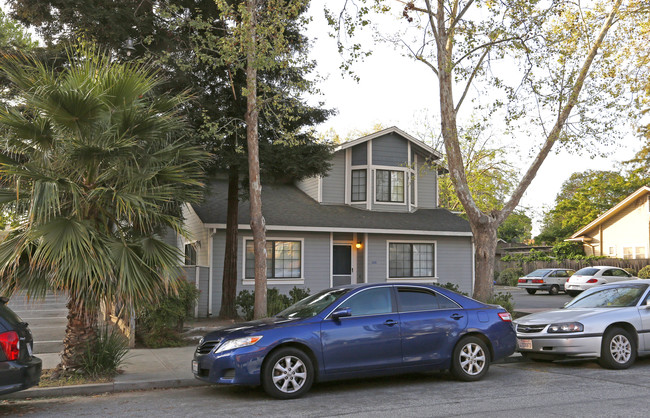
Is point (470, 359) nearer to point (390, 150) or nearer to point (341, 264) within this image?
point (341, 264)

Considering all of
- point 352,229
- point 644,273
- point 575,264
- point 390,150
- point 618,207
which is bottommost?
point 644,273

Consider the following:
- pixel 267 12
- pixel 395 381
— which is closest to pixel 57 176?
pixel 395 381

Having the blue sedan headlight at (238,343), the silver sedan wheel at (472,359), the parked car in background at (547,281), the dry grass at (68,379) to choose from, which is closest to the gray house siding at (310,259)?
the dry grass at (68,379)

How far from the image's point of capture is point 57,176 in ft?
26.9

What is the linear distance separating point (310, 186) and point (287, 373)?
16.0 meters

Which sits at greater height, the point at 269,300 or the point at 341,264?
the point at 341,264

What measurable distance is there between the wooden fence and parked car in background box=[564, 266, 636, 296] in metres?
6.24

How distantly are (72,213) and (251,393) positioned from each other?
12.1 feet

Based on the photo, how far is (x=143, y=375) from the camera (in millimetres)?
9117

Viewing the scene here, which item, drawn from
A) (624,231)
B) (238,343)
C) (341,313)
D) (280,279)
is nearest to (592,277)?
(624,231)

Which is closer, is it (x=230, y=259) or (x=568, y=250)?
(x=230, y=259)

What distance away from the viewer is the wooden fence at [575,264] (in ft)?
113

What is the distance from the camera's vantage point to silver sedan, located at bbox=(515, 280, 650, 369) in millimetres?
9359

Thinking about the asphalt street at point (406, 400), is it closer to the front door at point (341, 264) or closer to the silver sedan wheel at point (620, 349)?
the silver sedan wheel at point (620, 349)
